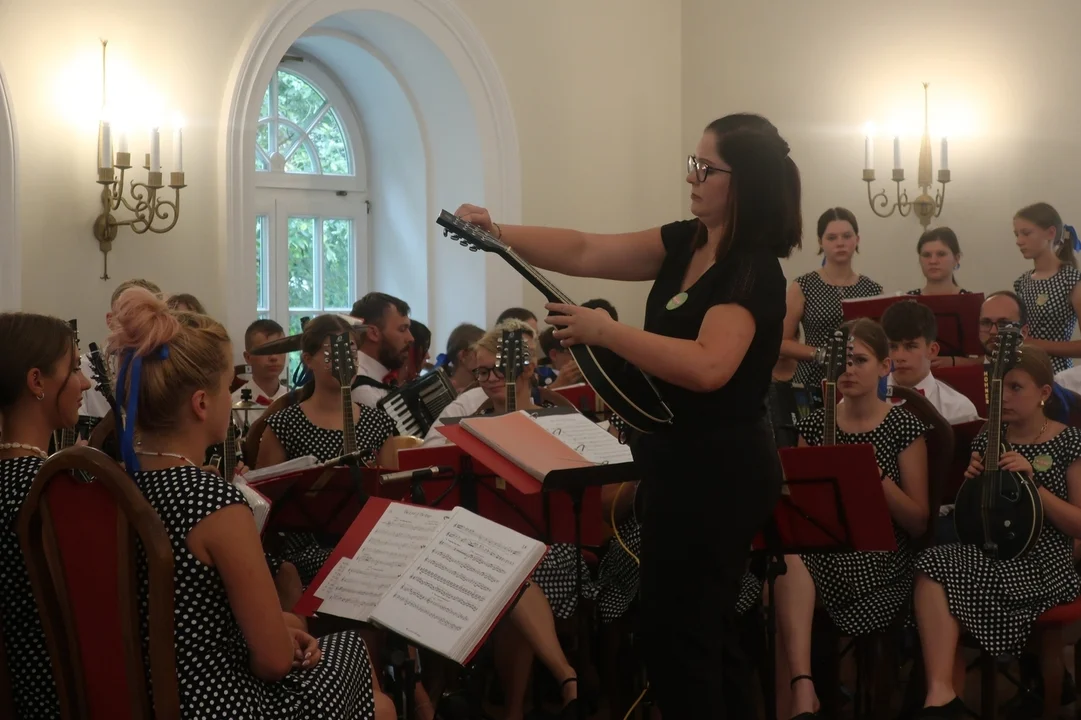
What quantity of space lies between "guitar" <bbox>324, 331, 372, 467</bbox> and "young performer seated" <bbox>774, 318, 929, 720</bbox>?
52.3 inches

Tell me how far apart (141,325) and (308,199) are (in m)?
5.38

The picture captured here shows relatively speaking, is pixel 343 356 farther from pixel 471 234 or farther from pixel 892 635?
pixel 892 635

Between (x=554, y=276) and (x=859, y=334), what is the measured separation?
360cm

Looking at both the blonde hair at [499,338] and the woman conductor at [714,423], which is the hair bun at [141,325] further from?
the blonde hair at [499,338]

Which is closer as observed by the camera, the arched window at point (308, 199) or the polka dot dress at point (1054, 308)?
the polka dot dress at point (1054, 308)

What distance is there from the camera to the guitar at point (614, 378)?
2.16 meters

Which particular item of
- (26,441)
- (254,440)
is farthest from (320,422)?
(26,441)

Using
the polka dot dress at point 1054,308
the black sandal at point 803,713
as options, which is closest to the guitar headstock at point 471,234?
the black sandal at point 803,713

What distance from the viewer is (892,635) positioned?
330 cm

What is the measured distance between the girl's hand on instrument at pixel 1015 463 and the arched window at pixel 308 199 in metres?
4.72

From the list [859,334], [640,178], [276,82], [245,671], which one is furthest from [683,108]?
[245,671]

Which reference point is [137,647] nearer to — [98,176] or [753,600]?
[753,600]

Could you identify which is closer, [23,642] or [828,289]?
[23,642]

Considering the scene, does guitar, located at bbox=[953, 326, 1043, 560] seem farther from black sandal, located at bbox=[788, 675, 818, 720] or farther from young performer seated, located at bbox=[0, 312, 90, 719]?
young performer seated, located at bbox=[0, 312, 90, 719]
